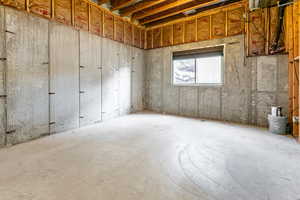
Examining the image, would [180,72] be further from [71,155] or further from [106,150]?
[71,155]

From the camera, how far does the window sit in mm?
5031

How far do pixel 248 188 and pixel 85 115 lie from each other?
Answer: 3838 mm

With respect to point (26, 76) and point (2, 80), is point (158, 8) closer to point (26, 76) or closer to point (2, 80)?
point (26, 76)

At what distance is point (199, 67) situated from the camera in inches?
211

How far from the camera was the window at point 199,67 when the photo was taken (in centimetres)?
503

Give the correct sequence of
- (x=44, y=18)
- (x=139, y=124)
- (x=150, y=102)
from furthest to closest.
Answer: (x=150, y=102) → (x=139, y=124) → (x=44, y=18)

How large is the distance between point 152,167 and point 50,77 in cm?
293

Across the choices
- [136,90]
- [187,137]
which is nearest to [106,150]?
[187,137]

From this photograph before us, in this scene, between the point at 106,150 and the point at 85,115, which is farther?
the point at 85,115

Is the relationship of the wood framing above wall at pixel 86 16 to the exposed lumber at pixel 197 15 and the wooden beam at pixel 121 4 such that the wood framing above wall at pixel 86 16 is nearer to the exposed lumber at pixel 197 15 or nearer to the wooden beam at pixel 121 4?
the wooden beam at pixel 121 4

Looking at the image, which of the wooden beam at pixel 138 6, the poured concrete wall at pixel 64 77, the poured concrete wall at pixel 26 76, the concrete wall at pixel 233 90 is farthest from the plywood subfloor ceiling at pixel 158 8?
the poured concrete wall at pixel 26 76

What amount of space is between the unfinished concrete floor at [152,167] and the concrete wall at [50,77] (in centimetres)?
43

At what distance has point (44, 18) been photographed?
3.40 m

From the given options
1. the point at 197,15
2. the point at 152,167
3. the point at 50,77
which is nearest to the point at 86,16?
the point at 50,77
